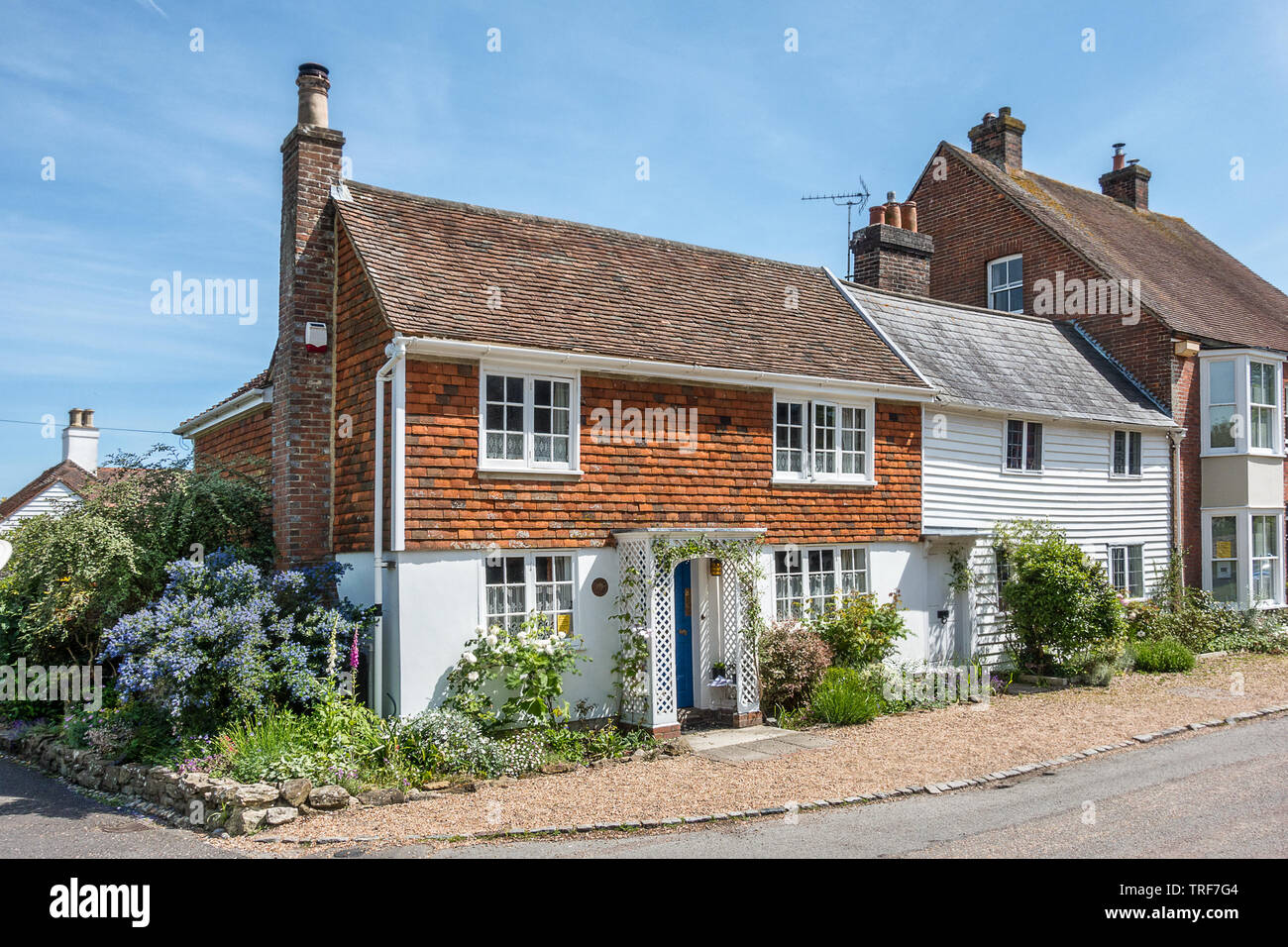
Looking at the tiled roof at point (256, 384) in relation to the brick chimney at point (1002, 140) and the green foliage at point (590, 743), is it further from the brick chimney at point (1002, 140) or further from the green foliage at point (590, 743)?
the brick chimney at point (1002, 140)

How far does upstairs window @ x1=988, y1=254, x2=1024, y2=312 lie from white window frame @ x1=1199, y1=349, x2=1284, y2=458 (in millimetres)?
4321

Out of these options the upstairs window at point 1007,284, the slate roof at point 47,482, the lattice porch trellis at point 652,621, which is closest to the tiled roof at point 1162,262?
the upstairs window at point 1007,284

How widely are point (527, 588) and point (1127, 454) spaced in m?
14.3

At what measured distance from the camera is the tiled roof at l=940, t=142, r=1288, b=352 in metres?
23.3

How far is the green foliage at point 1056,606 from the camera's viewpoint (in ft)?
54.7

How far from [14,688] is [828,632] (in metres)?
11.6

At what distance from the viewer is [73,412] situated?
36.2 metres

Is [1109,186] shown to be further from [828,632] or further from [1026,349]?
[828,632]

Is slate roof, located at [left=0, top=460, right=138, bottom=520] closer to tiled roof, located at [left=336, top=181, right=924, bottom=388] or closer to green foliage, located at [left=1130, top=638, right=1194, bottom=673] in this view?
tiled roof, located at [left=336, top=181, right=924, bottom=388]

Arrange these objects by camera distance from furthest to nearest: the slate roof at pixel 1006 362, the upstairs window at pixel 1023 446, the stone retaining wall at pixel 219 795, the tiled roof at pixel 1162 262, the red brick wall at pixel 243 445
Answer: the tiled roof at pixel 1162 262 → the upstairs window at pixel 1023 446 → the slate roof at pixel 1006 362 → the red brick wall at pixel 243 445 → the stone retaining wall at pixel 219 795

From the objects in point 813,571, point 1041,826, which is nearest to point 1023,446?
point 813,571

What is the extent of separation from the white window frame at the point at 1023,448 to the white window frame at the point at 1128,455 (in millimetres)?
2248

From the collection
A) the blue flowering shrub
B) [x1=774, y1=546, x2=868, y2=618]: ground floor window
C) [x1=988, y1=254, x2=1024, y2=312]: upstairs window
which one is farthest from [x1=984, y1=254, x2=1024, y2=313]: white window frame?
the blue flowering shrub

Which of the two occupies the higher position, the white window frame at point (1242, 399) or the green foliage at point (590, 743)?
the white window frame at point (1242, 399)
